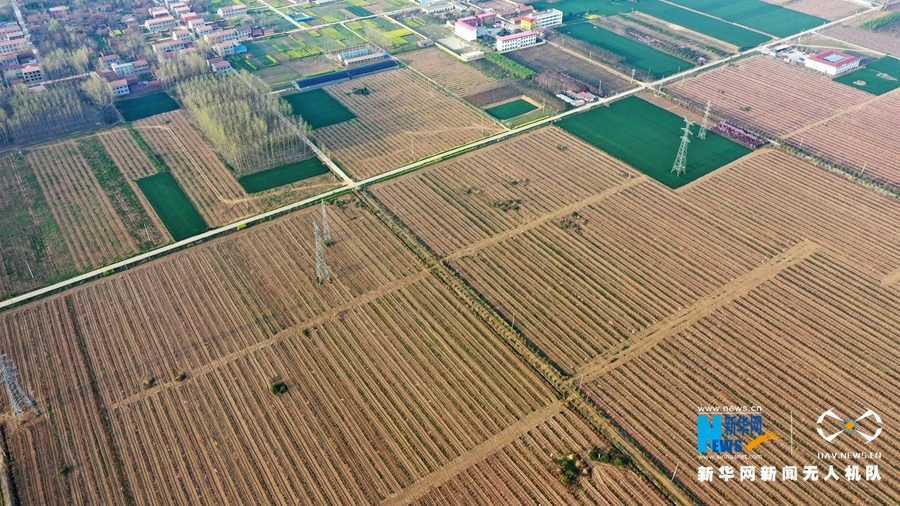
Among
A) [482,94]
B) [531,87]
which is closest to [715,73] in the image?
[531,87]

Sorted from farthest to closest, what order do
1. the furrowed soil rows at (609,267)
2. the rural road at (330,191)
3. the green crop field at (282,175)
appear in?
1. the green crop field at (282,175)
2. the rural road at (330,191)
3. the furrowed soil rows at (609,267)

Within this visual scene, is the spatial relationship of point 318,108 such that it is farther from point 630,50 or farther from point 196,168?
point 630,50

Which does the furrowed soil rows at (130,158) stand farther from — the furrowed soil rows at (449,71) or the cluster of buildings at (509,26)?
the cluster of buildings at (509,26)

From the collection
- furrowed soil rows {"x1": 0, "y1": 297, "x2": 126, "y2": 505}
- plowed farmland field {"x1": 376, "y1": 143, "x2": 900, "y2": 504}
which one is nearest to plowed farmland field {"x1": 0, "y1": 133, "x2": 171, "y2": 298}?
furrowed soil rows {"x1": 0, "y1": 297, "x2": 126, "y2": 505}

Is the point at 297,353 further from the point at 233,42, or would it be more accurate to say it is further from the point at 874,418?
the point at 233,42

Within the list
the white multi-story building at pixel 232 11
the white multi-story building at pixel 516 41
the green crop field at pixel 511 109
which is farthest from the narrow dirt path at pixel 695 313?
the white multi-story building at pixel 232 11
